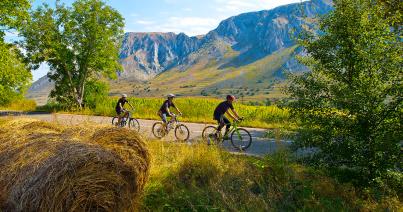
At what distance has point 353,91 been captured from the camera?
8.01 meters

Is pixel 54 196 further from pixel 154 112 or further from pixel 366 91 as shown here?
pixel 154 112

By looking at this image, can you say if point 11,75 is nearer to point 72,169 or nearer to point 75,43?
point 75,43

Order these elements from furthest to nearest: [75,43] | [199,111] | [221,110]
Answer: [75,43] < [199,111] < [221,110]

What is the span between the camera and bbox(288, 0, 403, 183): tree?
25.9ft

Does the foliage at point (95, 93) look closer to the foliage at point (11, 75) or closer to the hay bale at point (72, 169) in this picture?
the foliage at point (11, 75)

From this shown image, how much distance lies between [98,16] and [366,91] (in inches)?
1104

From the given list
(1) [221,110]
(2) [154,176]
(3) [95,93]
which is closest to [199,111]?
(1) [221,110]

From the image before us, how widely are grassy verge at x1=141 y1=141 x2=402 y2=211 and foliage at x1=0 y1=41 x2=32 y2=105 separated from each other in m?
17.7

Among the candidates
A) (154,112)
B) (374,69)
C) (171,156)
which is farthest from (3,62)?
(374,69)

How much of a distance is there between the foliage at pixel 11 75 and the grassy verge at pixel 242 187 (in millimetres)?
17677

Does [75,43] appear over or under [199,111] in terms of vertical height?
over

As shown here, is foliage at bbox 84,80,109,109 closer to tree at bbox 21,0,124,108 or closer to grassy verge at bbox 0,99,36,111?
tree at bbox 21,0,124,108

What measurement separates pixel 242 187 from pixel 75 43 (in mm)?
27771

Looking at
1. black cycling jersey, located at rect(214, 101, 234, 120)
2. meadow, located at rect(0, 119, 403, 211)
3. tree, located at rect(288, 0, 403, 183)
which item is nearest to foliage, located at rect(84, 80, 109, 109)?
black cycling jersey, located at rect(214, 101, 234, 120)
